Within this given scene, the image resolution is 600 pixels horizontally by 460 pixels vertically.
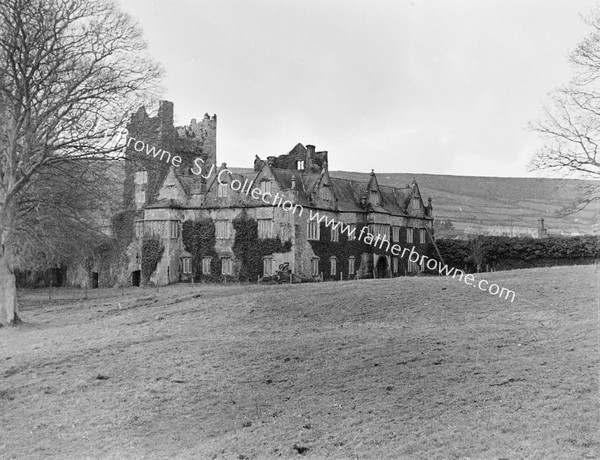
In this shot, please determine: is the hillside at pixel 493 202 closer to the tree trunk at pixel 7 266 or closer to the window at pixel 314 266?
the window at pixel 314 266

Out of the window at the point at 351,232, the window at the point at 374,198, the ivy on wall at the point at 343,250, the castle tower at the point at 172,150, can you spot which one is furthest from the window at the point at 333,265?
the castle tower at the point at 172,150

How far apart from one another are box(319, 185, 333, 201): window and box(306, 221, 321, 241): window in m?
3.02

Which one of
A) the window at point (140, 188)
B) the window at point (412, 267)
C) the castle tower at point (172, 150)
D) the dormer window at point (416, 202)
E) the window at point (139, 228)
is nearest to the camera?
the castle tower at point (172, 150)

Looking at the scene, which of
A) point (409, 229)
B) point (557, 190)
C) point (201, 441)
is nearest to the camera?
point (201, 441)

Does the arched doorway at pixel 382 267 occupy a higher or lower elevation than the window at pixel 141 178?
lower

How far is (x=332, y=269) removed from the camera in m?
58.3

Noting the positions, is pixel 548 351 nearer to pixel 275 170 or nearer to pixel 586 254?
pixel 275 170

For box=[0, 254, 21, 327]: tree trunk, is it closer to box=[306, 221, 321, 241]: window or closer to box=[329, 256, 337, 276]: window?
box=[306, 221, 321, 241]: window

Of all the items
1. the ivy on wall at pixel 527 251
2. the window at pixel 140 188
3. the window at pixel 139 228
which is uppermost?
the window at pixel 140 188

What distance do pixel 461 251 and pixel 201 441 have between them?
5803cm

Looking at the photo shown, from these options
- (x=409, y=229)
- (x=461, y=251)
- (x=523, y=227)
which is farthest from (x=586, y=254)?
(x=523, y=227)

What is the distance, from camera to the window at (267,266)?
55.5 metres

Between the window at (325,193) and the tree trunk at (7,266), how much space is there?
1232 inches

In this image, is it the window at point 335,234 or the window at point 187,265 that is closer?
the window at point 335,234
